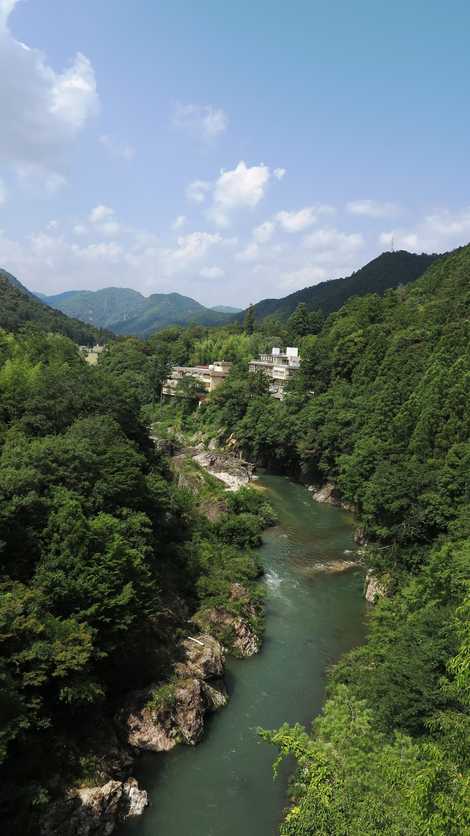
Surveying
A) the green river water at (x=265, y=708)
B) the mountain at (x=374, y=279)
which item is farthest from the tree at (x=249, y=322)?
the green river water at (x=265, y=708)

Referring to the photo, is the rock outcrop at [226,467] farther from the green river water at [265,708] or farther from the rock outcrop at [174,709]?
the rock outcrop at [174,709]

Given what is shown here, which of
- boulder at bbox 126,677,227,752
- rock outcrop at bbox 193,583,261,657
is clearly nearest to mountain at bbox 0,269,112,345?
rock outcrop at bbox 193,583,261,657

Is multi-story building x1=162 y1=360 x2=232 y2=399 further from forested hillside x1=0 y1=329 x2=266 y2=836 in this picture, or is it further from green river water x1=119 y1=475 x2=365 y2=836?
forested hillside x1=0 y1=329 x2=266 y2=836

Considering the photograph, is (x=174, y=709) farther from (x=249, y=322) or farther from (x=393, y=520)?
(x=249, y=322)

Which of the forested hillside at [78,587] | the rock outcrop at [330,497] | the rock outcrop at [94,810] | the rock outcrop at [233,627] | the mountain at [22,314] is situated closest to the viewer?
the rock outcrop at [94,810]

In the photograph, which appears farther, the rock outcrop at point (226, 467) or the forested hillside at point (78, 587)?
the rock outcrop at point (226, 467)

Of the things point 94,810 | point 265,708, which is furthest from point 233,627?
point 94,810

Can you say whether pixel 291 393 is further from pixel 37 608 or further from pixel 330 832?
pixel 330 832
